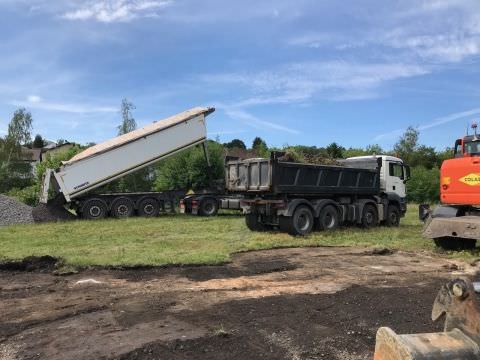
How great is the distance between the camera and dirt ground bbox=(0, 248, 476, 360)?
15.7ft

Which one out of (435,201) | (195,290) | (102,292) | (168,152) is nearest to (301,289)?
(195,290)

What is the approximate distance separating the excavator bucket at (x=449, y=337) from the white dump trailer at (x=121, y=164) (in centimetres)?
1979

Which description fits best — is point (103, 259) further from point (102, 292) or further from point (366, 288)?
point (366, 288)

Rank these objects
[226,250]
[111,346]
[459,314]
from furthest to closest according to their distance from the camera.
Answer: [226,250]
[111,346]
[459,314]

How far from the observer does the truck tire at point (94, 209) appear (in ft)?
71.3

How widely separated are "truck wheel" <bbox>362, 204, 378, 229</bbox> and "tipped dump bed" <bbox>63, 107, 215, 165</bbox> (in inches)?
360

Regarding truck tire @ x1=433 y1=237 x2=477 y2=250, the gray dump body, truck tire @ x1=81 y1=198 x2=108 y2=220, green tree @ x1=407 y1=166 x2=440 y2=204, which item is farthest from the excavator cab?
green tree @ x1=407 y1=166 x2=440 y2=204

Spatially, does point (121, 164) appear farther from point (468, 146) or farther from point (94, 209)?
point (468, 146)

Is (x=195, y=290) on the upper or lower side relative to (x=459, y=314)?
lower

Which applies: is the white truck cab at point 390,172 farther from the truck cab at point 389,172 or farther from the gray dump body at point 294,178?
the gray dump body at point 294,178

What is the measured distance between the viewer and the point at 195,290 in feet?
24.0

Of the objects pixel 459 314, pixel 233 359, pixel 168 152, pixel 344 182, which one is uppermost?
pixel 168 152

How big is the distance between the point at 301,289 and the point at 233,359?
3110 millimetres

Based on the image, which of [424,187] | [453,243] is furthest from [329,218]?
[424,187]
